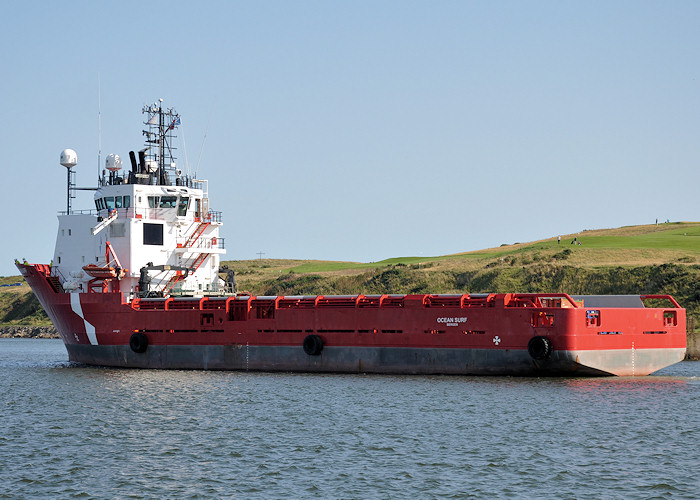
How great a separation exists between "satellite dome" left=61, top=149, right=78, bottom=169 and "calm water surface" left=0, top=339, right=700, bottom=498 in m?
13.0

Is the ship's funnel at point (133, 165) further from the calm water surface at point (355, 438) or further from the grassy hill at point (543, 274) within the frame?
the grassy hill at point (543, 274)

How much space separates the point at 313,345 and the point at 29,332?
54.2m

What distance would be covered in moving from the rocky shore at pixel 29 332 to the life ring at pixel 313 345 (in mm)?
50307

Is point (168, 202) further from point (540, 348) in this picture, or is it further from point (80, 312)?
point (540, 348)

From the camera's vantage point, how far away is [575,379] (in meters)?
29.5

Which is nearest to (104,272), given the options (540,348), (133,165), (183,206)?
(183,206)

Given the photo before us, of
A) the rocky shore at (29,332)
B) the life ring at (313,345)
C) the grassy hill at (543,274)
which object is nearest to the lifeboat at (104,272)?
the life ring at (313,345)

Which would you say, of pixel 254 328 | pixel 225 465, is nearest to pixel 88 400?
pixel 254 328

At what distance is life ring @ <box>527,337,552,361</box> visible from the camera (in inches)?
1120

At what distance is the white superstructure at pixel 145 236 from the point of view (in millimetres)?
37344

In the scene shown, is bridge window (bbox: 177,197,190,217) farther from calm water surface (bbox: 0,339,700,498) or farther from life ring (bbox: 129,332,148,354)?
calm water surface (bbox: 0,339,700,498)

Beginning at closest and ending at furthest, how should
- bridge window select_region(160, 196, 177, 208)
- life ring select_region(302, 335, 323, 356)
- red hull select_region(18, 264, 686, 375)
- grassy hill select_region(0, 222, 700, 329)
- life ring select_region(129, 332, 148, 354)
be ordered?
red hull select_region(18, 264, 686, 375) < life ring select_region(302, 335, 323, 356) < life ring select_region(129, 332, 148, 354) < bridge window select_region(160, 196, 177, 208) < grassy hill select_region(0, 222, 700, 329)

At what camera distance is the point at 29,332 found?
258 feet

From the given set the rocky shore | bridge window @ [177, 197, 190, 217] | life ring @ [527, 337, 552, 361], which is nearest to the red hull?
life ring @ [527, 337, 552, 361]
